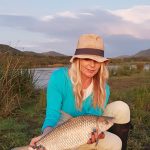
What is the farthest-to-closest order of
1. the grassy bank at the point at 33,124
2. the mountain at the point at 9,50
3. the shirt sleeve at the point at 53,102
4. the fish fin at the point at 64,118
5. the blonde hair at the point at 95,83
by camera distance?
the mountain at the point at 9,50, the grassy bank at the point at 33,124, the blonde hair at the point at 95,83, the shirt sleeve at the point at 53,102, the fish fin at the point at 64,118

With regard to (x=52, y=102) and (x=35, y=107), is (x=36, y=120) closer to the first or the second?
(x=35, y=107)

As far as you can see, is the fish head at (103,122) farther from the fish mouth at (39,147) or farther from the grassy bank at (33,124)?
the grassy bank at (33,124)

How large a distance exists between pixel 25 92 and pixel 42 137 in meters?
6.35

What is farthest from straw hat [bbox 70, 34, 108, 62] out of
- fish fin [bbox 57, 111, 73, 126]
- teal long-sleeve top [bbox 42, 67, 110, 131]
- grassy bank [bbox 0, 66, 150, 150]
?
grassy bank [bbox 0, 66, 150, 150]

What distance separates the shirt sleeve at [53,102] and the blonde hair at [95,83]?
0.47 feet

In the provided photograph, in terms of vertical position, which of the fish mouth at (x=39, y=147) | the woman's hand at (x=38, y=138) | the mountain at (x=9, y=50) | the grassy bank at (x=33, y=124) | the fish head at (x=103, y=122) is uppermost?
the mountain at (x=9, y=50)

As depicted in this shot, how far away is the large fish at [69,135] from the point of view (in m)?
3.62

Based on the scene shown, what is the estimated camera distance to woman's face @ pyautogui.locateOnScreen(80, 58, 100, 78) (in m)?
4.03

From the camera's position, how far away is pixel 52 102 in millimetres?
4117

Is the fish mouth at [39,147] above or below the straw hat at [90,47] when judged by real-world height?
below

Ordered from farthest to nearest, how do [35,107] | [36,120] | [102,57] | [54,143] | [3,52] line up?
1. [3,52]
2. [35,107]
3. [36,120]
4. [102,57]
5. [54,143]

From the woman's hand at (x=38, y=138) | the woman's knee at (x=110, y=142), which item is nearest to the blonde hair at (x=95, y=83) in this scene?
the woman's knee at (x=110, y=142)

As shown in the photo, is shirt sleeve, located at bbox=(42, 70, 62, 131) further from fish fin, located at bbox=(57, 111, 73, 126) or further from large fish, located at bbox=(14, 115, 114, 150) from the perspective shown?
large fish, located at bbox=(14, 115, 114, 150)

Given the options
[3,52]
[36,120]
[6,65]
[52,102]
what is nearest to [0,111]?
[36,120]
